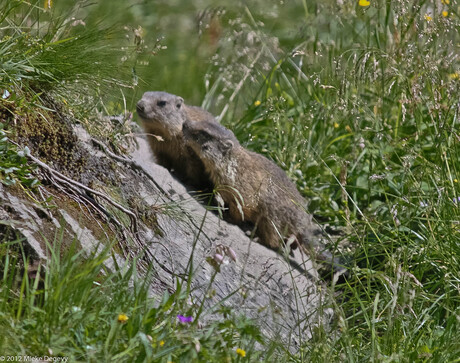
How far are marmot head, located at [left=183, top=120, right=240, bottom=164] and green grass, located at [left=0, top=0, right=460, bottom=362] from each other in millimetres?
569

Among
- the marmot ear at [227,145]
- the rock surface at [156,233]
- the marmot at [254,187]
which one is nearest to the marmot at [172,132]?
the marmot at [254,187]

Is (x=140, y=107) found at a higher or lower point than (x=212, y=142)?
higher

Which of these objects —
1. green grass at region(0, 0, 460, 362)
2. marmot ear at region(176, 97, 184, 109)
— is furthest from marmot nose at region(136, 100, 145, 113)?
green grass at region(0, 0, 460, 362)

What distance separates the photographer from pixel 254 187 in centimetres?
635

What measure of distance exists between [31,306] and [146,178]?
7.16ft

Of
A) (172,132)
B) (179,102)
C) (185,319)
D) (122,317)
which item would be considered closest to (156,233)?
(185,319)

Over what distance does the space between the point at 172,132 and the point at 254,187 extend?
1.13m

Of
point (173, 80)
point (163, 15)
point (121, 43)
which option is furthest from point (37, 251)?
point (163, 15)

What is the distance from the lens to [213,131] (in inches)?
249

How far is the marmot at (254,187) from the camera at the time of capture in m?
6.17

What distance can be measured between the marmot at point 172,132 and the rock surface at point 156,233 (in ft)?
3.04

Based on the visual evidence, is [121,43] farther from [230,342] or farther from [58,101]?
[230,342]

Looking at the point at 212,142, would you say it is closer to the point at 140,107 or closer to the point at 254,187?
the point at 254,187

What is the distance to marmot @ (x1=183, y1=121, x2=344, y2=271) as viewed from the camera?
617cm
